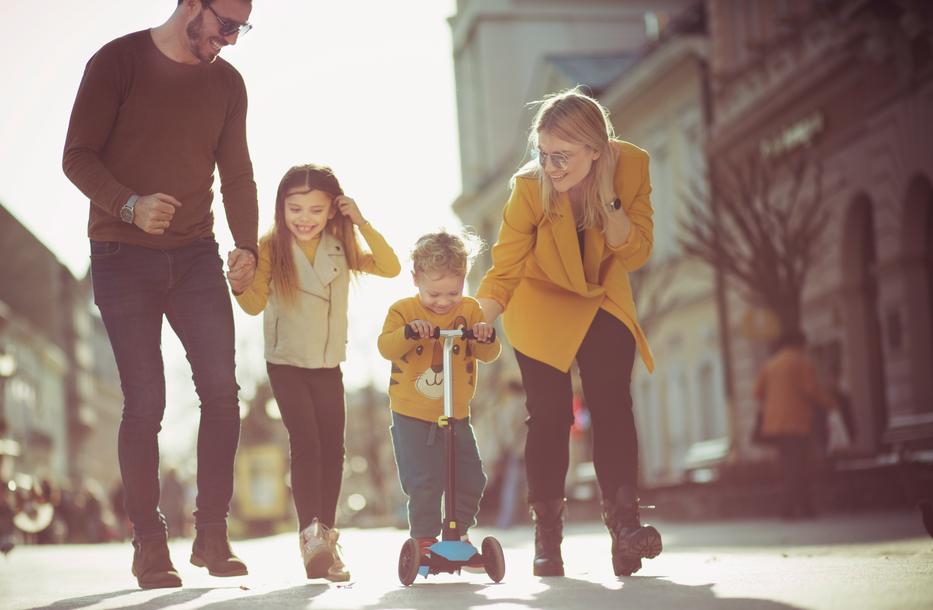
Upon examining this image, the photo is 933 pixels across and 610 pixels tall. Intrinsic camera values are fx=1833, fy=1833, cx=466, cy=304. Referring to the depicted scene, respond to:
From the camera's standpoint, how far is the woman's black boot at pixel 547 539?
7.04m

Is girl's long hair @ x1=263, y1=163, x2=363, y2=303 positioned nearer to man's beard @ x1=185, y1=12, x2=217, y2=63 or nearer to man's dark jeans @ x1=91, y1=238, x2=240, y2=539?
man's dark jeans @ x1=91, y1=238, x2=240, y2=539

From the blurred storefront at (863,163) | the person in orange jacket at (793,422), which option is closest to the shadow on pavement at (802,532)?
the person in orange jacket at (793,422)

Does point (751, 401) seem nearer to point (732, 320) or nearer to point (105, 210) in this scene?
point (732, 320)

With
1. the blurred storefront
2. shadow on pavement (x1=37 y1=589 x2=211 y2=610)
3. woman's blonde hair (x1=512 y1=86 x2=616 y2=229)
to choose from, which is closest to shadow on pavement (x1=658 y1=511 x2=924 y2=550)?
the blurred storefront

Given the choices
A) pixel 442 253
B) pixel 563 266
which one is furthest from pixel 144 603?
pixel 563 266

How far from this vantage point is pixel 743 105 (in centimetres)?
3022

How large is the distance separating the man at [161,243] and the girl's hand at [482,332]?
971mm

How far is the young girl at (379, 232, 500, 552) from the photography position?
7.13 m

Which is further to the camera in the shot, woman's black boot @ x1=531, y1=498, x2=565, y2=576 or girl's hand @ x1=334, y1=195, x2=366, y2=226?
girl's hand @ x1=334, y1=195, x2=366, y2=226

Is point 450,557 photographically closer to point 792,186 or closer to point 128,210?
point 128,210

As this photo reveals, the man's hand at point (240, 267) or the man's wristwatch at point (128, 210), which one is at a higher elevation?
the man's wristwatch at point (128, 210)

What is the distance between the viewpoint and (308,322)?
746cm

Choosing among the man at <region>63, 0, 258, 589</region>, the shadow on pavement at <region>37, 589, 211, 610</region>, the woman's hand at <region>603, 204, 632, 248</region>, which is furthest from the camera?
the woman's hand at <region>603, 204, 632, 248</region>

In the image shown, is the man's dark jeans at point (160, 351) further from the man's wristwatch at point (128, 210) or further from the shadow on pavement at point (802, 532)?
the shadow on pavement at point (802, 532)
